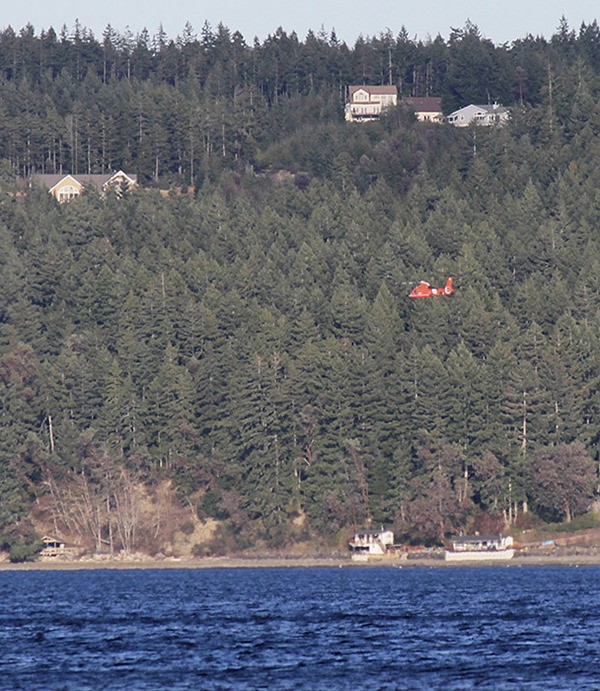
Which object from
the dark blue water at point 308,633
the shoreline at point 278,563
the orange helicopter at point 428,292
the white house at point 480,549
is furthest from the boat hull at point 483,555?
the orange helicopter at point 428,292

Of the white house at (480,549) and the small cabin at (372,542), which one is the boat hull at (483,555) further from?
the small cabin at (372,542)

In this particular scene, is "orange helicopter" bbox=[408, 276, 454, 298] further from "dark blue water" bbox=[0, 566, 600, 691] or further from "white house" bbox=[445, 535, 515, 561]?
"dark blue water" bbox=[0, 566, 600, 691]

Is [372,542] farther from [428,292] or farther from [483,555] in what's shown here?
[428,292]

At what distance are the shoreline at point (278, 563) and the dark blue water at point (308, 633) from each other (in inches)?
572

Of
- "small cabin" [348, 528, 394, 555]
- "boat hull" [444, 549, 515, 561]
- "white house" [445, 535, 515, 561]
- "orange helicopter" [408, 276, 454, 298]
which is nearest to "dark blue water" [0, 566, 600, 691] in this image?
"boat hull" [444, 549, 515, 561]

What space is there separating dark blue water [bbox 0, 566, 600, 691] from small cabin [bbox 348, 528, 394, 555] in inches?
744

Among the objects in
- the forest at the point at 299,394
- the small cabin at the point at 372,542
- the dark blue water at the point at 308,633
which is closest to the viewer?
the dark blue water at the point at 308,633

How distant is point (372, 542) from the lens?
131m

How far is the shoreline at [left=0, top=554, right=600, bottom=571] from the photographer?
411 feet

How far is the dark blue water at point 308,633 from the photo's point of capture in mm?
54344

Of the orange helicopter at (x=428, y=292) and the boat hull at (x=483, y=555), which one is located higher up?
the orange helicopter at (x=428, y=292)

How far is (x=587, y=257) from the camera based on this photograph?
167m

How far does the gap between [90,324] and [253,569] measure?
139 ft

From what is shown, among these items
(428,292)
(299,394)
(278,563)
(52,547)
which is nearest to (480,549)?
(278,563)
